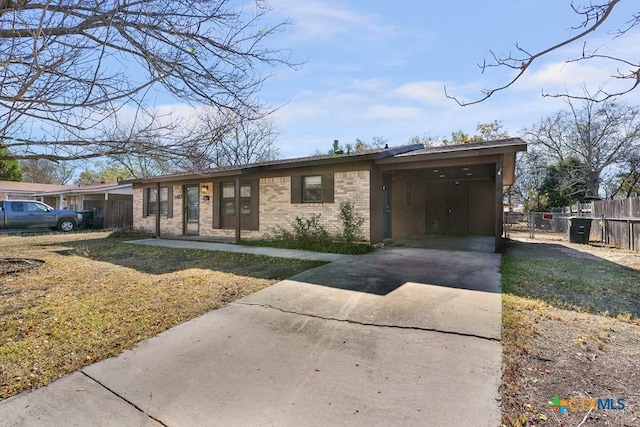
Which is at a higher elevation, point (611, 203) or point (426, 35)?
Answer: point (426, 35)

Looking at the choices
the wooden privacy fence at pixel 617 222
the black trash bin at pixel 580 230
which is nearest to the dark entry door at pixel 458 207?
the black trash bin at pixel 580 230

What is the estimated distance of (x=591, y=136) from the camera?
24.0 m

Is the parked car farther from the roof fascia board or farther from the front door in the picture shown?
the roof fascia board

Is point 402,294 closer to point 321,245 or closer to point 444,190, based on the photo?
point 321,245

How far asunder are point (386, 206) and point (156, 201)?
32.1 ft

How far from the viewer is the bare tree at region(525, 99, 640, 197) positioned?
21.8 meters

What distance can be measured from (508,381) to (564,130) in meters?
30.2

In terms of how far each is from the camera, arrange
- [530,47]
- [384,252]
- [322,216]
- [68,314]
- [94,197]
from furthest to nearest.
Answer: [94,197], [322,216], [384,252], [68,314], [530,47]

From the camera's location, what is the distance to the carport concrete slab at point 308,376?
2.19 meters

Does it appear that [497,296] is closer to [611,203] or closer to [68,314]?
[68,314]

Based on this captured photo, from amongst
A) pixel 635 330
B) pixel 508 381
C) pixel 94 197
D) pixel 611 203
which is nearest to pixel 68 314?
pixel 508 381

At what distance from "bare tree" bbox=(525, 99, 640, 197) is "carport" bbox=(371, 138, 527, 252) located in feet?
41.7

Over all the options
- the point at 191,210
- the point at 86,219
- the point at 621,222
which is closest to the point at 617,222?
the point at 621,222

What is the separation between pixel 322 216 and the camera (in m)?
9.90
